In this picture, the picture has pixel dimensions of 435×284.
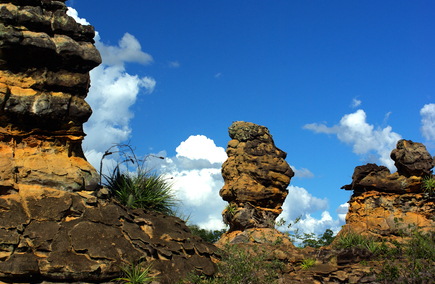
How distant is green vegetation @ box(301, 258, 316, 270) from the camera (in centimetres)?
1138

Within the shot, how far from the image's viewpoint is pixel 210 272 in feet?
31.8

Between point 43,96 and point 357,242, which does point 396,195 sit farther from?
point 43,96

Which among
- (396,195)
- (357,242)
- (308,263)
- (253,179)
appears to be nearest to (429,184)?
(396,195)

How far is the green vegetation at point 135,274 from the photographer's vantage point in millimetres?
7989

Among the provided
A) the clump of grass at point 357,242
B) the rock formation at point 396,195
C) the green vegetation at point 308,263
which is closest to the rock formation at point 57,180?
the green vegetation at point 308,263

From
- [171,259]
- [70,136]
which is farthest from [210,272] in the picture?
[70,136]

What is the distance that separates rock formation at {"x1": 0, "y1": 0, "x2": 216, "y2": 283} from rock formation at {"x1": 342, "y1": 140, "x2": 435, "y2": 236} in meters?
7.23

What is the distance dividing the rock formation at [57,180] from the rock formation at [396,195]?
23.7 ft

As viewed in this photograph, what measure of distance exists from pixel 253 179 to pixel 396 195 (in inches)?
217

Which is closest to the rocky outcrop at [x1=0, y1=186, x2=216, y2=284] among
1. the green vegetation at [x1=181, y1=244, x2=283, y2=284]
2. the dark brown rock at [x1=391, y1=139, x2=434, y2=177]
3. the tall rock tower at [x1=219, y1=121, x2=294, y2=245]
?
the green vegetation at [x1=181, y1=244, x2=283, y2=284]

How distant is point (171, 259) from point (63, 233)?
8.67 feet

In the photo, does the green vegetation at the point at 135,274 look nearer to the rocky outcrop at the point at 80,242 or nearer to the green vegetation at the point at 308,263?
the rocky outcrop at the point at 80,242

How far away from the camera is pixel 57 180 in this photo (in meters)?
9.20

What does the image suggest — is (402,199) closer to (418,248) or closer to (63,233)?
(418,248)
